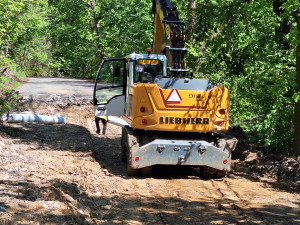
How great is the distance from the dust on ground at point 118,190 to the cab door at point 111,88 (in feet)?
3.88

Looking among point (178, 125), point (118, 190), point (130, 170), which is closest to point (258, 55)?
point (178, 125)

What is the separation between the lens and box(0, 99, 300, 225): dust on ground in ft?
19.7

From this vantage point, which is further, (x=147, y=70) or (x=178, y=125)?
(x=147, y=70)

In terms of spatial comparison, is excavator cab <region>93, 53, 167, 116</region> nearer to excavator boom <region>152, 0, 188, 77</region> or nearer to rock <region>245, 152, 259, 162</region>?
excavator boom <region>152, 0, 188, 77</region>

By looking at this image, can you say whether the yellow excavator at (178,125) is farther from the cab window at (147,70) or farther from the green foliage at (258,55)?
the green foliage at (258,55)

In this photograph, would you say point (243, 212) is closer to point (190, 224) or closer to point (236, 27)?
point (190, 224)

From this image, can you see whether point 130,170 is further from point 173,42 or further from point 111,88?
point 173,42

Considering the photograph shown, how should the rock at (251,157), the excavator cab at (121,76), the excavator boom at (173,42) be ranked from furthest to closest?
the rock at (251,157) → the excavator cab at (121,76) → the excavator boom at (173,42)

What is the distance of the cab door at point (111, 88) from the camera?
10.9 meters

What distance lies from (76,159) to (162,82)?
2771 millimetres

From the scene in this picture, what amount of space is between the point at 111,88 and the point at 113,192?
161 inches

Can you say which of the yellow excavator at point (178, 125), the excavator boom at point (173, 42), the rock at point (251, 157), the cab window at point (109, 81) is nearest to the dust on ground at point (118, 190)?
the rock at point (251, 157)

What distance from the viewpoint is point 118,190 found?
8156 mm

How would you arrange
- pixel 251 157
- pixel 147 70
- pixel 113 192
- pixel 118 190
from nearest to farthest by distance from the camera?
pixel 113 192 < pixel 118 190 < pixel 147 70 < pixel 251 157
